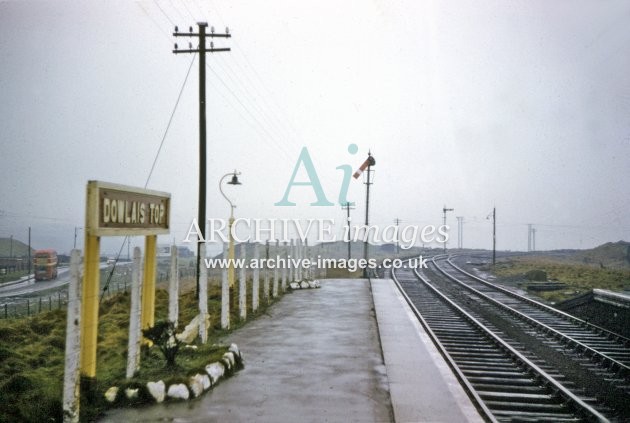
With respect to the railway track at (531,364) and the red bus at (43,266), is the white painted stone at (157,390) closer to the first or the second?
the railway track at (531,364)

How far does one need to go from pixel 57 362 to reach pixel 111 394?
457cm

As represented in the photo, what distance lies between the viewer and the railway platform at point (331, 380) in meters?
6.16

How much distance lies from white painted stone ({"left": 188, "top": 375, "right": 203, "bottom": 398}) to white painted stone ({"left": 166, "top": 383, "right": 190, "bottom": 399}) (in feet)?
0.28

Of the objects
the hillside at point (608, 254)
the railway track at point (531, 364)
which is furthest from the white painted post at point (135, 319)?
the hillside at point (608, 254)

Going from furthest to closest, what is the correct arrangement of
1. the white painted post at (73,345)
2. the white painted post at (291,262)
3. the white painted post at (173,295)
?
1. the white painted post at (291,262)
2. the white painted post at (173,295)
3. the white painted post at (73,345)

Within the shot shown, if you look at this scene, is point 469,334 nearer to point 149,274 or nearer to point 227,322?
point 227,322

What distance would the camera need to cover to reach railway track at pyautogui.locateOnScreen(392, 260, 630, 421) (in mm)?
7863

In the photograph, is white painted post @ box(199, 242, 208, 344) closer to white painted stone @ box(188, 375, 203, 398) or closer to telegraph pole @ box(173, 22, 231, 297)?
white painted stone @ box(188, 375, 203, 398)

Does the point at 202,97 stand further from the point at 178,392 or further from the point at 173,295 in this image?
the point at 178,392

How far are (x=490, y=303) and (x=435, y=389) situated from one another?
47.6 ft

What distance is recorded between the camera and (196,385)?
Result: 22.1 feet

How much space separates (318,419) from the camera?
19.6ft

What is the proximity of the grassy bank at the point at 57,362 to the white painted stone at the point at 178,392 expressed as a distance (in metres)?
0.16

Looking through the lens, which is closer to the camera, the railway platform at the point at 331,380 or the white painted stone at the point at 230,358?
the railway platform at the point at 331,380
